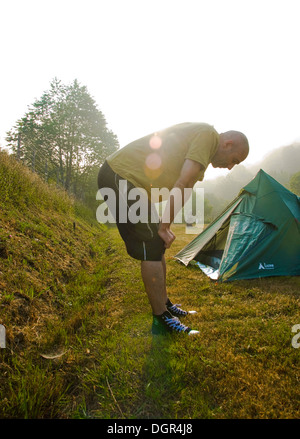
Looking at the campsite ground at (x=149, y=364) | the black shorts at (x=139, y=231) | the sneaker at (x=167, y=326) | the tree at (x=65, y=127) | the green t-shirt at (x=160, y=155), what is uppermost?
the tree at (x=65, y=127)

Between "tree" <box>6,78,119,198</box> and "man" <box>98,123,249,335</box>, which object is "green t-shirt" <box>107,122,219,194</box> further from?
"tree" <box>6,78,119,198</box>

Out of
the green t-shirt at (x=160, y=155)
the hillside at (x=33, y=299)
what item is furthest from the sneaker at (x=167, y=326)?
the green t-shirt at (x=160, y=155)

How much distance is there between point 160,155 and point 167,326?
1484 mm

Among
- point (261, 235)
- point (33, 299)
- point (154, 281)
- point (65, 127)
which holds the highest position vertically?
point (65, 127)

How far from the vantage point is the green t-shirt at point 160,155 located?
1.78 metres

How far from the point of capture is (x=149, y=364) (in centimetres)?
137

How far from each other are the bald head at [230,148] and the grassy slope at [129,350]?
1.56 metres

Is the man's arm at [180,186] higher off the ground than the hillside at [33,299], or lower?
higher

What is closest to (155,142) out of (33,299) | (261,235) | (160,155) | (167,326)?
(160,155)

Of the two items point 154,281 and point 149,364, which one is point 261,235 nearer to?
point 154,281

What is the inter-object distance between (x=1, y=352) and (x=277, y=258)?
3607mm

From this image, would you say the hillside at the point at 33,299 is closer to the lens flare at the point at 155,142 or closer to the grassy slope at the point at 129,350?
the grassy slope at the point at 129,350

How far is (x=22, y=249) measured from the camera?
2.47 meters
